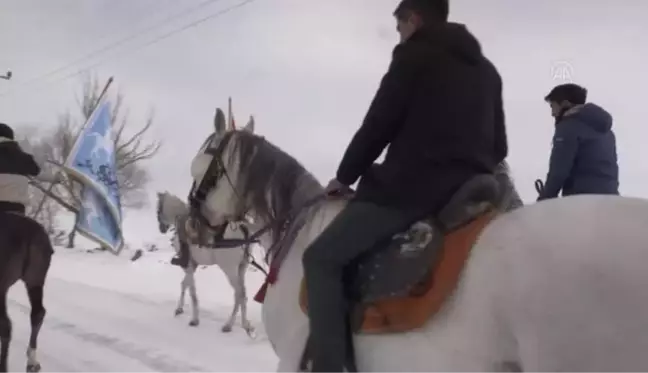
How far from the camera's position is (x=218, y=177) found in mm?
4121

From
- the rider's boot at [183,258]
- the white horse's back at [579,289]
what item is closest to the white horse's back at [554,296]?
the white horse's back at [579,289]

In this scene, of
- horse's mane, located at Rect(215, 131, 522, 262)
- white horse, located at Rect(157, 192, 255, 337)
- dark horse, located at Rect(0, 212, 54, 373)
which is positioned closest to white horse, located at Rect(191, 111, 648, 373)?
horse's mane, located at Rect(215, 131, 522, 262)

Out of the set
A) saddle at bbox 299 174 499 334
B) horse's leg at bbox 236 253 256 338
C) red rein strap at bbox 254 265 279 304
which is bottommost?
horse's leg at bbox 236 253 256 338

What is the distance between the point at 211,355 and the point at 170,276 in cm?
967

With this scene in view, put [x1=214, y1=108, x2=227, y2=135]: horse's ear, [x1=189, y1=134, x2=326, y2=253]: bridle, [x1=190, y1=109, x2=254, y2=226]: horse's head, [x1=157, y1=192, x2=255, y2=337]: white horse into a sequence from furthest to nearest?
[x1=157, y1=192, x2=255, y2=337]: white horse, [x1=214, y1=108, x2=227, y2=135]: horse's ear, [x1=190, y1=109, x2=254, y2=226]: horse's head, [x1=189, y1=134, x2=326, y2=253]: bridle

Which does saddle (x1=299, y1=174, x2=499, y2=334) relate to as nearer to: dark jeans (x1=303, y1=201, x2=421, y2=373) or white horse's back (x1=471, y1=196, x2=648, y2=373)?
dark jeans (x1=303, y1=201, x2=421, y2=373)

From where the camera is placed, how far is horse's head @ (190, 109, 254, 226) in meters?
4.07

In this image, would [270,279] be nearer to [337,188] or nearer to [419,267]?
[337,188]

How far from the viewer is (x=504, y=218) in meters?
2.77

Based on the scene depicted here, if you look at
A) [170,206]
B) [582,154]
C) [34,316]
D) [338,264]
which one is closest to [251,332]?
[34,316]

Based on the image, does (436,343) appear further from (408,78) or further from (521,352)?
(408,78)

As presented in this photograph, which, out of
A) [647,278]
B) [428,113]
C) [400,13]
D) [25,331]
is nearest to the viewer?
[647,278]

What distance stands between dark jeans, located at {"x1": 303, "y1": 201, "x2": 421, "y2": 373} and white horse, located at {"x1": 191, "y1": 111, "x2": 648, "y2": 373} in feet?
0.44

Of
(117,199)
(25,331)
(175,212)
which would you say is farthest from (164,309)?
(117,199)
